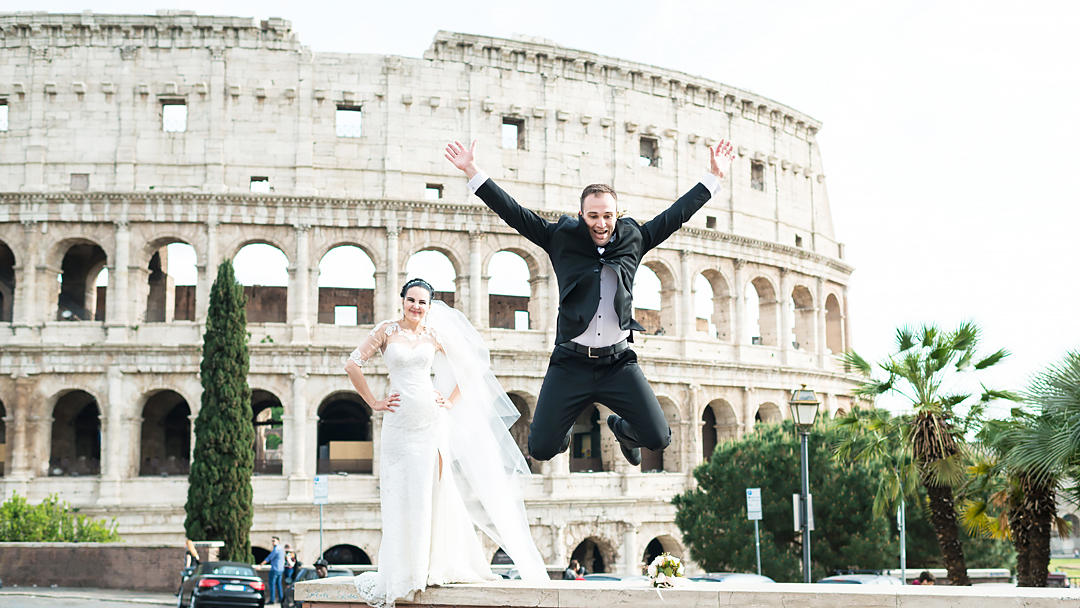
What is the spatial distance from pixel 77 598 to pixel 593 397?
20409 millimetres

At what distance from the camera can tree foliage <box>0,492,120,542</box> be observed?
87.2 ft

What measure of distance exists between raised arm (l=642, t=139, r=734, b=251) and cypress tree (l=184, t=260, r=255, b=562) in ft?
76.3

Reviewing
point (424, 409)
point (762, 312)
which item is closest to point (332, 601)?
point (424, 409)

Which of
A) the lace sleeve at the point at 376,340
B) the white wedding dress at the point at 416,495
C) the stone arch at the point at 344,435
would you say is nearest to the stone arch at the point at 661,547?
the stone arch at the point at 344,435

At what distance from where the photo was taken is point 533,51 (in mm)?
36812

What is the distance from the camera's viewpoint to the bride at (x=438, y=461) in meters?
7.75

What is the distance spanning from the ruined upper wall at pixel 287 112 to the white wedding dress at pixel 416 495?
26.8m

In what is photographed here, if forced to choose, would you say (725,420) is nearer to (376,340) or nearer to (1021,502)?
(1021,502)

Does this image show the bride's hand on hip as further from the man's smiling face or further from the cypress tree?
the cypress tree

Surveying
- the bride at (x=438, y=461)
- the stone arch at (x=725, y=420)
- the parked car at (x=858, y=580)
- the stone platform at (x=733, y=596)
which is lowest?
the parked car at (x=858, y=580)

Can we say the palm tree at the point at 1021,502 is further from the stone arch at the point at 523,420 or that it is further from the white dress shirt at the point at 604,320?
the stone arch at the point at 523,420

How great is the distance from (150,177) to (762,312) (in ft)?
74.7

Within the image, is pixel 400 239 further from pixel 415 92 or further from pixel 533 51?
pixel 533 51

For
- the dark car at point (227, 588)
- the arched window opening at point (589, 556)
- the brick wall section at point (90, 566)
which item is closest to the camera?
the dark car at point (227, 588)
